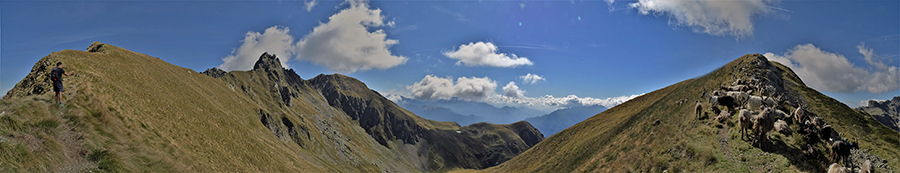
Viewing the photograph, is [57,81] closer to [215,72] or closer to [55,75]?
[55,75]

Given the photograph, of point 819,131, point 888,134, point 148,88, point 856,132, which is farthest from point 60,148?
point 888,134

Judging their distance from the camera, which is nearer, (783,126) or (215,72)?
(783,126)

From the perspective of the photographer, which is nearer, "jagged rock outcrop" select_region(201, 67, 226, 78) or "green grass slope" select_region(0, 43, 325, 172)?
"green grass slope" select_region(0, 43, 325, 172)

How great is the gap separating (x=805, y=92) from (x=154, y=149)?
69.8 meters

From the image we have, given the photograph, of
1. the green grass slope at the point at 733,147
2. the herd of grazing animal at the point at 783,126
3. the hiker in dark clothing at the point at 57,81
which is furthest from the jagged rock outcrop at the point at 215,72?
the herd of grazing animal at the point at 783,126

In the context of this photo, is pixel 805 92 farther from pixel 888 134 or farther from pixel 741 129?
pixel 741 129

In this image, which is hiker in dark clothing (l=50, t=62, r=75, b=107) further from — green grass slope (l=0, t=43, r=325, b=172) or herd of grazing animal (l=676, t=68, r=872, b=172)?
herd of grazing animal (l=676, t=68, r=872, b=172)

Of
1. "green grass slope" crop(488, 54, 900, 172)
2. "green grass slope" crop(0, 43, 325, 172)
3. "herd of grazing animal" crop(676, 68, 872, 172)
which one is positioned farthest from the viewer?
"green grass slope" crop(488, 54, 900, 172)

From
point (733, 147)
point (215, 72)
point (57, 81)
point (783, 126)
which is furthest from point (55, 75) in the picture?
point (215, 72)

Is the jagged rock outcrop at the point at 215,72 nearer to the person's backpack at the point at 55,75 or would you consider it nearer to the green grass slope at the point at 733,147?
the person's backpack at the point at 55,75

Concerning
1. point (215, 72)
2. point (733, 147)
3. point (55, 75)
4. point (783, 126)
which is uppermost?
point (215, 72)

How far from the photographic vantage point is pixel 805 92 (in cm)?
4072

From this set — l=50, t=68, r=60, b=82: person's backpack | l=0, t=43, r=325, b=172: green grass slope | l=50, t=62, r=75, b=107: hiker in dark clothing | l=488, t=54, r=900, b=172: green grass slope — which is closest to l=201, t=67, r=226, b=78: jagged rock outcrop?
l=0, t=43, r=325, b=172: green grass slope

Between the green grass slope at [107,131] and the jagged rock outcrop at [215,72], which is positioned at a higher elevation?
the jagged rock outcrop at [215,72]
